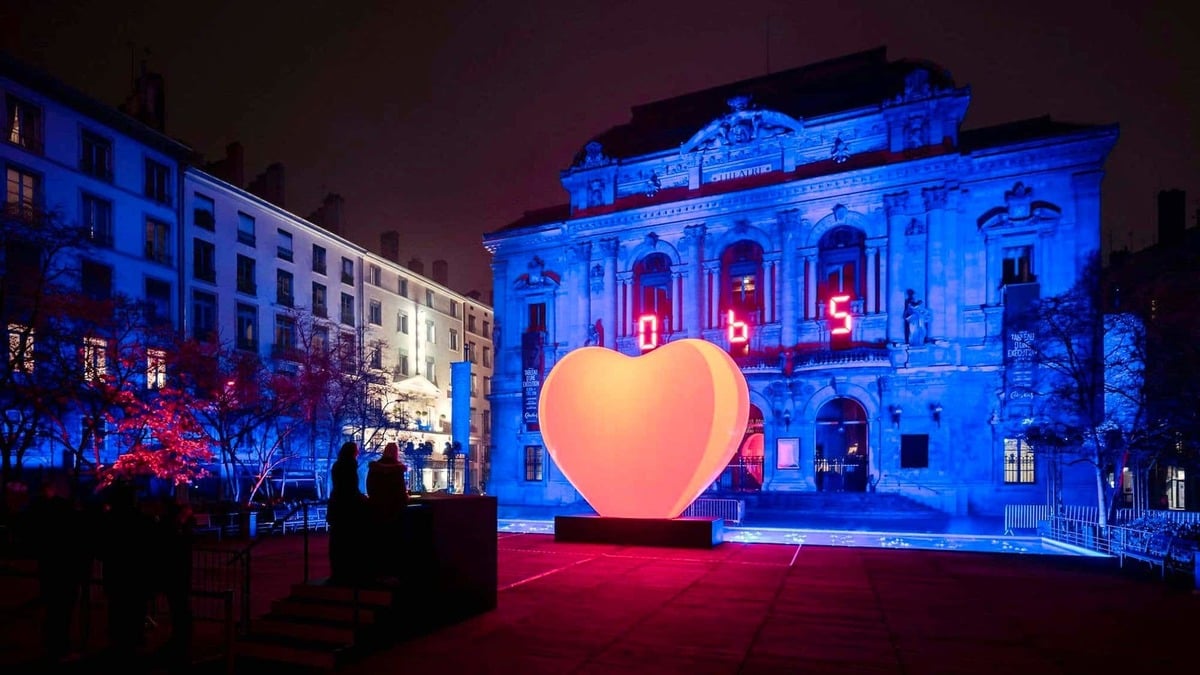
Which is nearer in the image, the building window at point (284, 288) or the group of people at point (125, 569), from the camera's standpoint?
the group of people at point (125, 569)

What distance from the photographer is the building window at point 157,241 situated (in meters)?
34.7

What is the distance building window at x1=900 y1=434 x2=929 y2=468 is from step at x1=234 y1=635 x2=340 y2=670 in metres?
27.5

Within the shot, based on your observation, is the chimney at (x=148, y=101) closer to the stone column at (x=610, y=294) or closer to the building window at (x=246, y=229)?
the building window at (x=246, y=229)

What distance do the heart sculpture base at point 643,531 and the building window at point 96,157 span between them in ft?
90.4

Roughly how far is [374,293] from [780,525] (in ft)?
112

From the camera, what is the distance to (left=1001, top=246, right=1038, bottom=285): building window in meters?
30.2

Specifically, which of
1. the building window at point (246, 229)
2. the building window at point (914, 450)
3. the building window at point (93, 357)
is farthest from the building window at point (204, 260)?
the building window at point (914, 450)

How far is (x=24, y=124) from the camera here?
29266 mm

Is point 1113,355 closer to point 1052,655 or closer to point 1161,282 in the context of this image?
point 1161,282

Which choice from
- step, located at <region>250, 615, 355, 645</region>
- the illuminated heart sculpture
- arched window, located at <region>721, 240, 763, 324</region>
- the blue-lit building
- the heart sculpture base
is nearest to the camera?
step, located at <region>250, 615, 355, 645</region>

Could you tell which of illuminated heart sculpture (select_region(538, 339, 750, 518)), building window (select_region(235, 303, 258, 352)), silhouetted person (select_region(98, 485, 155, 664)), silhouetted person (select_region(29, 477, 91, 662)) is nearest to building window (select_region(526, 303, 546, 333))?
building window (select_region(235, 303, 258, 352))

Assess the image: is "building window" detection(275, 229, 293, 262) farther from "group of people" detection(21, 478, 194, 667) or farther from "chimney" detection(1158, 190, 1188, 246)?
"chimney" detection(1158, 190, 1188, 246)

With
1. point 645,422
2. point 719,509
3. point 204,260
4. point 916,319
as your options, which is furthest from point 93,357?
point 916,319

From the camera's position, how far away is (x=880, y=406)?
3134 centimetres
